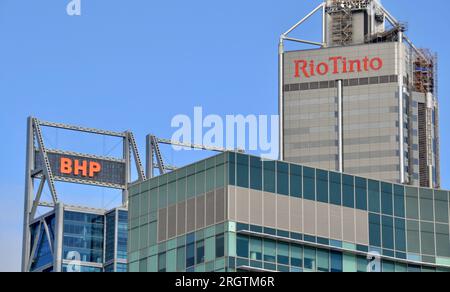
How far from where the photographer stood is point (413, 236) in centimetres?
10944

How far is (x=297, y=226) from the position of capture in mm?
→ 102688

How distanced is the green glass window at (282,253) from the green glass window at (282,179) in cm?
388

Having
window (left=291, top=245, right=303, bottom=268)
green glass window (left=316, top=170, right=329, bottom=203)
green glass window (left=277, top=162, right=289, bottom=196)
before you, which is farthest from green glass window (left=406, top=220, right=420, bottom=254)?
green glass window (left=277, top=162, right=289, bottom=196)

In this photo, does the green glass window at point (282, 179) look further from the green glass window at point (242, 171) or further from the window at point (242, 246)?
the window at point (242, 246)

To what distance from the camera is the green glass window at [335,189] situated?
Result: 345 ft

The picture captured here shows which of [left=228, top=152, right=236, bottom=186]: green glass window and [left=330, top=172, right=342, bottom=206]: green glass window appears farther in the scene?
[left=330, top=172, right=342, bottom=206]: green glass window

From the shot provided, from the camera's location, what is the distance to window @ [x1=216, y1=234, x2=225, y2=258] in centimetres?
9819

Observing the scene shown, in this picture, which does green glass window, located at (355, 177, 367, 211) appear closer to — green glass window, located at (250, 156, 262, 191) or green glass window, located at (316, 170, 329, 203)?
green glass window, located at (316, 170, 329, 203)

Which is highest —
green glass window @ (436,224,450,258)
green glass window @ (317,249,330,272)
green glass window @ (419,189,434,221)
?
green glass window @ (419,189,434,221)

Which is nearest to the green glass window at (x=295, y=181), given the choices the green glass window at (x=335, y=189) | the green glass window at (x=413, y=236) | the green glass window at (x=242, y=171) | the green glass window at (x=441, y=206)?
the green glass window at (x=335, y=189)

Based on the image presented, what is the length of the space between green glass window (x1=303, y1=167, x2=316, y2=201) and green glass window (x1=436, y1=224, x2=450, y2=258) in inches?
492
